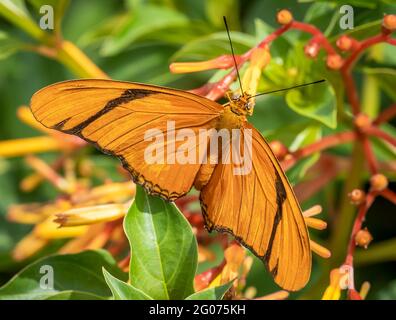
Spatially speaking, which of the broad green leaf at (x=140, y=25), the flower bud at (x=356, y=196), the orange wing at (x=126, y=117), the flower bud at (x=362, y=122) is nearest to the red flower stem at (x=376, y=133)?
the flower bud at (x=362, y=122)

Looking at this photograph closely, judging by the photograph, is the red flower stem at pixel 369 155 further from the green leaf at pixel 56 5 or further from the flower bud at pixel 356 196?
the green leaf at pixel 56 5

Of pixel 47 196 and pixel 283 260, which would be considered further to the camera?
pixel 47 196

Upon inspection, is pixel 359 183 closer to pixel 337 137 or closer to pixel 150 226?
pixel 337 137

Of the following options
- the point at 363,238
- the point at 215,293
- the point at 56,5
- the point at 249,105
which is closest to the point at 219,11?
the point at 56,5

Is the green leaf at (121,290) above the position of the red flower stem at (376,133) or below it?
below

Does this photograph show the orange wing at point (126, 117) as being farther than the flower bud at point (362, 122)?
No

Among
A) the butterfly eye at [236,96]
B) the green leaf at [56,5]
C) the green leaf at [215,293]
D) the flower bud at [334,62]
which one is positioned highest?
the green leaf at [56,5]
